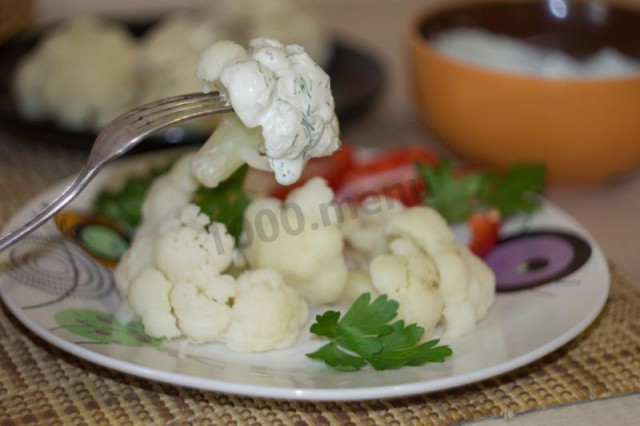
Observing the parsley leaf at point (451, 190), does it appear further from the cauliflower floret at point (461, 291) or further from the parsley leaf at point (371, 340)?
the parsley leaf at point (371, 340)

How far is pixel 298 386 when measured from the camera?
0.87 meters

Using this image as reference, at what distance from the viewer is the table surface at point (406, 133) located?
3.14 feet

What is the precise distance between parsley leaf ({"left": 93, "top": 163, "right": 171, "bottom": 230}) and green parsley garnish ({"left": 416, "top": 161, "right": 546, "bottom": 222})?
1.36 ft

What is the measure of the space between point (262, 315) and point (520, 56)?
0.80 metres

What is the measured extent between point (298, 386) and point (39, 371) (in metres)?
0.31

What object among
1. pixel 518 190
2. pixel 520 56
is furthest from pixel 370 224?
pixel 520 56

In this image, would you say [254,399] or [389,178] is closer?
[254,399]

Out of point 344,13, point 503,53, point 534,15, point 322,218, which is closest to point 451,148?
point 503,53

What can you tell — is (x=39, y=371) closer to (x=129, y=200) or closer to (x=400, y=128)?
(x=129, y=200)

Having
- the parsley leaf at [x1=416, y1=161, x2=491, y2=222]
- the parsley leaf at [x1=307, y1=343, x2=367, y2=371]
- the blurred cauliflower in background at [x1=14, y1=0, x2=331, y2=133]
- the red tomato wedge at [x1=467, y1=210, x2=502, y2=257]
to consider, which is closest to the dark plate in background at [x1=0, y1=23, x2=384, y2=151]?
the blurred cauliflower in background at [x1=14, y1=0, x2=331, y2=133]

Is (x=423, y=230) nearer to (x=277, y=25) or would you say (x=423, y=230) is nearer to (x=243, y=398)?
(x=243, y=398)

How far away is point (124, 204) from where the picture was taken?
4.15 feet

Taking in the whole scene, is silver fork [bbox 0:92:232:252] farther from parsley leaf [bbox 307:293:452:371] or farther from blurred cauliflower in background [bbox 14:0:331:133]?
blurred cauliflower in background [bbox 14:0:331:133]

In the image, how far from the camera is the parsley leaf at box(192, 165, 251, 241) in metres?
1.08
